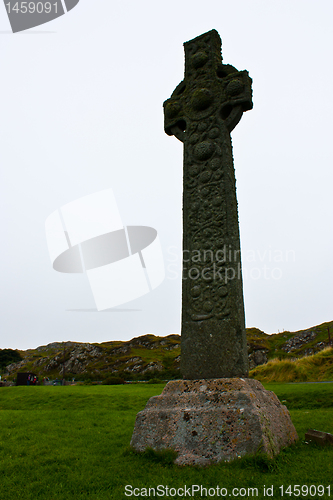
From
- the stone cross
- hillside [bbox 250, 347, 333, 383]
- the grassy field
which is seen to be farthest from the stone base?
hillside [bbox 250, 347, 333, 383]

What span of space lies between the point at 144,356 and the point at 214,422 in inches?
2052

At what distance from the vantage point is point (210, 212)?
4734 millimetres

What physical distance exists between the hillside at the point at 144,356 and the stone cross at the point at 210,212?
122ft

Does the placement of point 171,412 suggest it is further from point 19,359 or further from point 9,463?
point 19,359

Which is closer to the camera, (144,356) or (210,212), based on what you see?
(210,212)

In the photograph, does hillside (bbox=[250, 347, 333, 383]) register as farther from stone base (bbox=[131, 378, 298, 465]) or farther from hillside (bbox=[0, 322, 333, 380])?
hillside (bbox=[0, 322, 333, 380])

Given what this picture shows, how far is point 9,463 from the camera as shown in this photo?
11.5 feet

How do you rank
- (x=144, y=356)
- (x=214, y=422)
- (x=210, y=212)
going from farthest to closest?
(x=144, y=356), (x=210, y=212), (x=214, y=422)

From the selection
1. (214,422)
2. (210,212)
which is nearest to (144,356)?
(210,212)

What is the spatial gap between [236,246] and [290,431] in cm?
226

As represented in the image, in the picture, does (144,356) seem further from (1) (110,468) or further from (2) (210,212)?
(1) (110,468)

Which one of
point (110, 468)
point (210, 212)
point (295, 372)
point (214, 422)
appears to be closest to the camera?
point (110, 468)

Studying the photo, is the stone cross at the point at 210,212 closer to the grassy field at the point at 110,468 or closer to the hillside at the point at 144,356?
the grassy field at the point at 110,468

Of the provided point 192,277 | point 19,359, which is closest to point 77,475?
point 192,277
